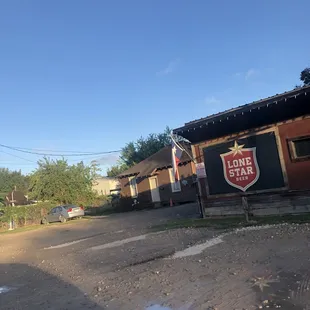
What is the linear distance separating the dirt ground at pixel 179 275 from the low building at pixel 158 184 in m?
17.4

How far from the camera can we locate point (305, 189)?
12477 mm

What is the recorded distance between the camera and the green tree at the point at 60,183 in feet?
128

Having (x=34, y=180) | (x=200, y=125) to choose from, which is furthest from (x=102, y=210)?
(x=200, y=125)

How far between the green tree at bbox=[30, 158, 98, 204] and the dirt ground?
90.5ft

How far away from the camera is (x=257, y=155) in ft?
46.4

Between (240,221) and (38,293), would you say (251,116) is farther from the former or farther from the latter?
(38,293)

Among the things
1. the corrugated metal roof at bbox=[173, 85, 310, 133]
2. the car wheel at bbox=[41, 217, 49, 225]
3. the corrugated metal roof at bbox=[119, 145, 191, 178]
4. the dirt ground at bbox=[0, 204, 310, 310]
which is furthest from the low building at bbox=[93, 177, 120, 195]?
the dirt ground at bbox=[0, 204, 310, 310]

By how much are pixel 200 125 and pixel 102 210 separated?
82.3 ft

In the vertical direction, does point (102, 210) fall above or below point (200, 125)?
below

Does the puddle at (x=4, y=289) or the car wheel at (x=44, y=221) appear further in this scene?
Answer: the car wheel at (x=44, y=221)

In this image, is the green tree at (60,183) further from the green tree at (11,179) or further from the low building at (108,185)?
the green tree at (11,179)

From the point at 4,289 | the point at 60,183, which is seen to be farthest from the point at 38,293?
the point at 60,183

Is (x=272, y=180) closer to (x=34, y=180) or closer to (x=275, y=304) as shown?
(x=275, y=304)

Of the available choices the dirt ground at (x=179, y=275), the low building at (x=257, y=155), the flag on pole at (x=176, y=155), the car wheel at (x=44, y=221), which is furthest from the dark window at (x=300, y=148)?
the car wheel at (x=44, y=221)
